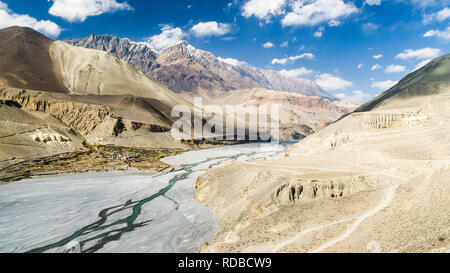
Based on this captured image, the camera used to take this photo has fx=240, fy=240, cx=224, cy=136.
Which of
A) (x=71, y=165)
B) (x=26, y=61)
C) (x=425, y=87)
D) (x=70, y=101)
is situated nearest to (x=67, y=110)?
(x=70, y=101)

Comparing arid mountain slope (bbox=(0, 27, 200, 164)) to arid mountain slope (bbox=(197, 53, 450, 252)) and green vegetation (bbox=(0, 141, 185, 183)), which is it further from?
arid mountain slope (bbox=(197, 53, 450, 252))

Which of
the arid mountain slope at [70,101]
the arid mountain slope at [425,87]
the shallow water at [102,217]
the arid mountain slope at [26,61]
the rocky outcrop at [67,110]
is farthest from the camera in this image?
the arid mountain slope at [26,61]

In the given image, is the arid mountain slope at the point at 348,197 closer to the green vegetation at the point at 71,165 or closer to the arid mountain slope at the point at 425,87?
the green vegetation at the point at 71,165

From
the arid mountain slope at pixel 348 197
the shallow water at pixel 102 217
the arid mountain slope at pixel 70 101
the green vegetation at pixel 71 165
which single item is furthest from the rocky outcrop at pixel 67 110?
the arid mountain slope at pixel 348 197
